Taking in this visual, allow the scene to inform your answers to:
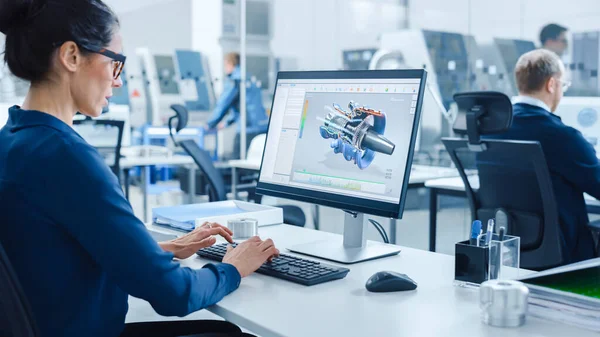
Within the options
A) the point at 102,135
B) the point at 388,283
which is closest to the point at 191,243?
the point at 388,283

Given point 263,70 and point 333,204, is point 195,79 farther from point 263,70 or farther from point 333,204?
point 333,204

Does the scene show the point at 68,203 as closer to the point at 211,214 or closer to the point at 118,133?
the point at 211,214

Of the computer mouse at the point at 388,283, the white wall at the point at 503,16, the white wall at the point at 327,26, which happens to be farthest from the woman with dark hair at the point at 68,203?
the white wall at the point at 327,26

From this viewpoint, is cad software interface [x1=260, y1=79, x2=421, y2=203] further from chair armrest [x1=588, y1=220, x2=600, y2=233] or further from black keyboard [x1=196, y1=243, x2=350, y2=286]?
chair armrest [x1=588, y1=220, x2=600, y2=233]

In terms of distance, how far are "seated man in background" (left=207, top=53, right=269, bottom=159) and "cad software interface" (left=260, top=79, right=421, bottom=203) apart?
14.7 feet

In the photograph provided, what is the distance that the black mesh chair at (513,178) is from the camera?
245 cm

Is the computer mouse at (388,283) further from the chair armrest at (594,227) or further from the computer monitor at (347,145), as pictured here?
the chair armrest at (594,227)

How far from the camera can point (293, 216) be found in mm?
3490

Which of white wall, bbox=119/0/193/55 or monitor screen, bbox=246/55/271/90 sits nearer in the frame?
monitor screen, bbox=246/55/271/90

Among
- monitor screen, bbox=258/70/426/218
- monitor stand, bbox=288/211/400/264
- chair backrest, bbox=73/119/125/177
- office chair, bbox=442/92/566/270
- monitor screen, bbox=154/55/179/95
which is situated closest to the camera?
monitor screen, bbox=258/70/426/218

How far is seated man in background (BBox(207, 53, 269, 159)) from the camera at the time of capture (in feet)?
20.7

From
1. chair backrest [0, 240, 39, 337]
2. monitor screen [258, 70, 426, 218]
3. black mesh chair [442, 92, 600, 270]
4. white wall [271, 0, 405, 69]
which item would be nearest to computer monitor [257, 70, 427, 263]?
monitor screen [258, 70, 426, 218]

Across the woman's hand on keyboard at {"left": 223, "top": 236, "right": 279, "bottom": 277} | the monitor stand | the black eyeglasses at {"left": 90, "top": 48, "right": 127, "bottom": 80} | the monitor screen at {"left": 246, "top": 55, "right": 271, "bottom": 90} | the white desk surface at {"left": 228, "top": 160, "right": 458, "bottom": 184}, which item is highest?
the monitor screen at {"left": 246, "top": 55, "right": 271, "bottom": 90}

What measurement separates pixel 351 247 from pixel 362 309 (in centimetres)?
52
